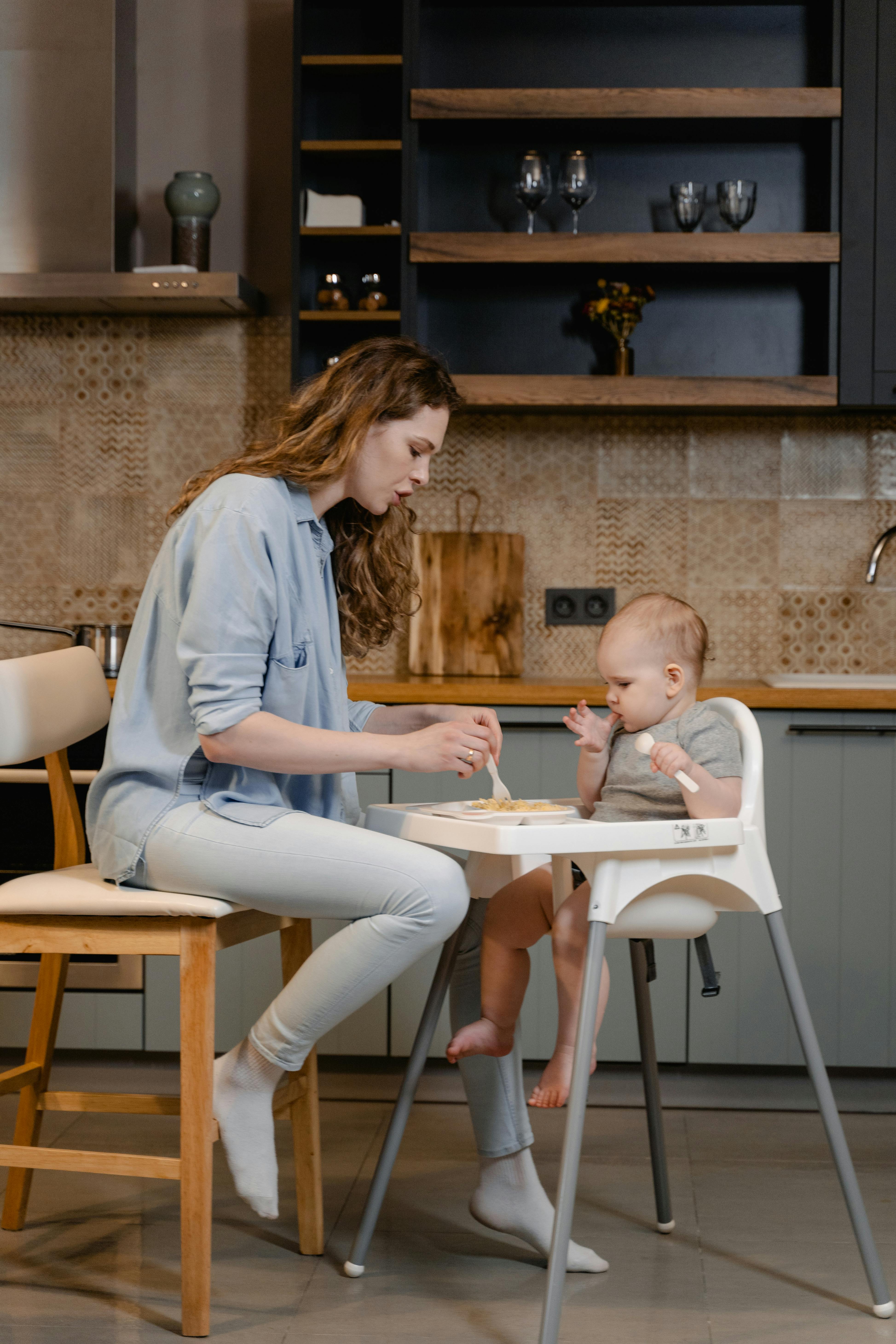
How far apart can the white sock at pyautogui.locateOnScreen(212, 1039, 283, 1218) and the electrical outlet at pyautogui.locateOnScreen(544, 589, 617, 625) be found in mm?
1772

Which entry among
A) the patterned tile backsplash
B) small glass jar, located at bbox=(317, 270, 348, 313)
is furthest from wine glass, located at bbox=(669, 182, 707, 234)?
small glass jar, located at bbox=(317, 270, 348, 313)

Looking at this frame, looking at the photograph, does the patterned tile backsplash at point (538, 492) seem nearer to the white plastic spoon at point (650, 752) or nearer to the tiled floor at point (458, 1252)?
the tiled floor at point (458, 1252)

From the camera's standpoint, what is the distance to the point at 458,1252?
6.02 feet

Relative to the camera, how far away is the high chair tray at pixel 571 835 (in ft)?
4.41

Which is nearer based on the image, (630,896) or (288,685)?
(630,896)

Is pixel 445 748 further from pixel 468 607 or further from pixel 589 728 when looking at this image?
pixel 468 607

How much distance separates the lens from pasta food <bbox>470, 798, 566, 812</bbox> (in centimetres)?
151

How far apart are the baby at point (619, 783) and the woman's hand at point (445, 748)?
18 cm

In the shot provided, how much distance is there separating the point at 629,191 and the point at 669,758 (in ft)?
6.65

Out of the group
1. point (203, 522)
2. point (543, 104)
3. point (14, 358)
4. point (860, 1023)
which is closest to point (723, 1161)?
point (860, 1023)

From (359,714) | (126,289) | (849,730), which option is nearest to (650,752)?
(359,714)

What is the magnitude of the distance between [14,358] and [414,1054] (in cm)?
227

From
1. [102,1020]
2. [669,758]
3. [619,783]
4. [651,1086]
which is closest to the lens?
[669,758]

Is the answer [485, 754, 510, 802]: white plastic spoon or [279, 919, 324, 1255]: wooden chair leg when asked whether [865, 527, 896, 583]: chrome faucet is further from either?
[279, 919, 324, 1255]: wooden chair leg
